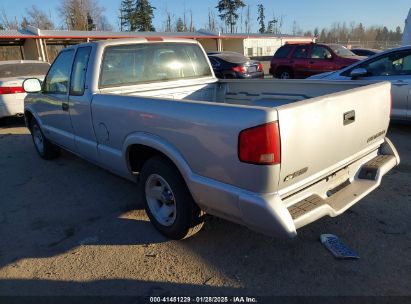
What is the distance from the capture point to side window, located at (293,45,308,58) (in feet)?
46.4

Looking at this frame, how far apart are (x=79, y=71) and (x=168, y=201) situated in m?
2.06

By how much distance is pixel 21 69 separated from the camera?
9289 millimetres

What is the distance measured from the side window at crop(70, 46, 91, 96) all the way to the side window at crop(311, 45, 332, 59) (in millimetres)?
11131

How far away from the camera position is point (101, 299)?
8.95ft

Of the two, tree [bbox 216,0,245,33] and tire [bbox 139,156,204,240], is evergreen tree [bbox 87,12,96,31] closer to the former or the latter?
tree [bbox 216,0,245,33]

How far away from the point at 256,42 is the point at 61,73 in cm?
4171

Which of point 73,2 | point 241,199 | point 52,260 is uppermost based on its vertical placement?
point 73,2

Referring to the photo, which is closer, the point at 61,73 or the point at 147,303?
the point at 147,303

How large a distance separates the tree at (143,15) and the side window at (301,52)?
5818 cm

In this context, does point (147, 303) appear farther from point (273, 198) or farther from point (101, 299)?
point (273, 198)

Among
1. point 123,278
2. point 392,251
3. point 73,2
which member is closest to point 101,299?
point 123,278

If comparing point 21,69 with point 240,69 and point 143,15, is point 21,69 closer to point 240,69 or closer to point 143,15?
point 240,69

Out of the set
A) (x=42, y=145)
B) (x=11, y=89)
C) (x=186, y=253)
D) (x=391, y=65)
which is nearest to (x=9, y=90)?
(x=11, y=89)

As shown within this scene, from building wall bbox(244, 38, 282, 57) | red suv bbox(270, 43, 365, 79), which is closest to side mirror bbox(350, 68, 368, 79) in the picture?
red suv bbox(270, 43, 365, 79)
